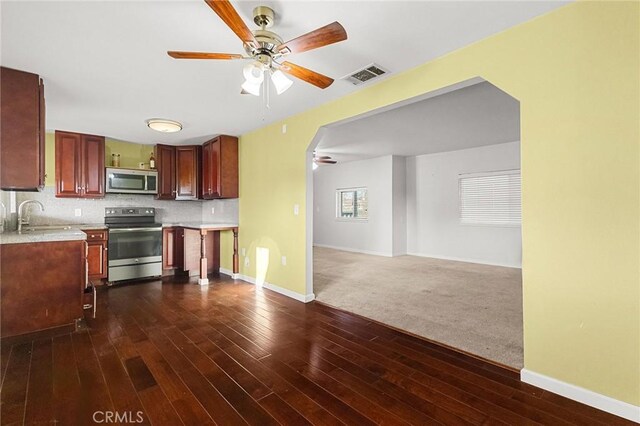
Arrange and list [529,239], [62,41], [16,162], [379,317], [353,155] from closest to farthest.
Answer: [529,239] → [62,41] → [16,162] → [379,317] → [353,155]

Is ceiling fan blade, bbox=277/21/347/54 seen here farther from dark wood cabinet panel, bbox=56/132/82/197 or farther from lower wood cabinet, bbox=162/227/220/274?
dark wood cabinet panel, bbox=56/132/82/197

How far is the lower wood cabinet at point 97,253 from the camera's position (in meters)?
4.24

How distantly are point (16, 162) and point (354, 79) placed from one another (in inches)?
121

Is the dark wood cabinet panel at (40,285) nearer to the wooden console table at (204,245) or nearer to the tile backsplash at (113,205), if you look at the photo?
the wooden console table at (204,245)

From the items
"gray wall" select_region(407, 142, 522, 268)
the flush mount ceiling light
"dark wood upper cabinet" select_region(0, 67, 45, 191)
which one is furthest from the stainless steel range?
"gray wall" select_region(407, 142, 522, 268)

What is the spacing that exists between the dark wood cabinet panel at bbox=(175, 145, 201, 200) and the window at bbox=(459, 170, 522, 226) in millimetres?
5521

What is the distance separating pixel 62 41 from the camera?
7.09ft

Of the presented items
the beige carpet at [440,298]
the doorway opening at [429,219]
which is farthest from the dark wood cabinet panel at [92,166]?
the beige carpet at [440,298]

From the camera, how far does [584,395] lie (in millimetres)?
1768

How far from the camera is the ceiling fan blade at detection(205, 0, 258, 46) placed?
1.42 meters

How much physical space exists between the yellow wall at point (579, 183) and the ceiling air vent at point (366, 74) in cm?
67

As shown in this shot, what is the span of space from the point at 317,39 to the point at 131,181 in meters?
4.52

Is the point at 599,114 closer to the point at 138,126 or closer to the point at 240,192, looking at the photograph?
the point at 240,192

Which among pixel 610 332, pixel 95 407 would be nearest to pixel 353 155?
pixel 610 332
